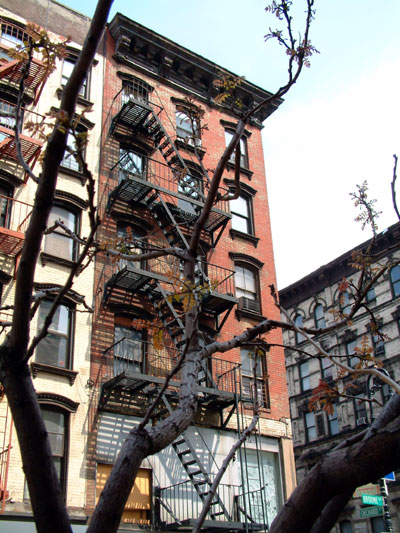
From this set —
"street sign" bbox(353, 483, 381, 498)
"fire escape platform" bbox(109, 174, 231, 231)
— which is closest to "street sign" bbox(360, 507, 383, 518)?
"street sign" bbox(353, 483, 381, 498)

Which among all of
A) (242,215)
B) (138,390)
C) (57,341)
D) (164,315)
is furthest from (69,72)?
(138,390)

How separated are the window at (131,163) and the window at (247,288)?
501cm

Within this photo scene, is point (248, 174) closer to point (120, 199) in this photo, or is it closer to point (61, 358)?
point (120, 199)

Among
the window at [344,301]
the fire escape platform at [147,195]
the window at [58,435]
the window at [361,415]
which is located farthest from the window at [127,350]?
the window at [361,415]

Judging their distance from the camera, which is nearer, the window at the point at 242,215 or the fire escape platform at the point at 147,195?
the fire escape platform at the point at 147,195

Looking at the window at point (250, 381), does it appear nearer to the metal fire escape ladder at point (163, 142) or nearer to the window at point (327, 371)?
the metal fire escape ladder at point (163, 142)

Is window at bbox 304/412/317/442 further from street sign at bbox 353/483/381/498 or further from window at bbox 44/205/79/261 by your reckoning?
window at bbox 44/205/79/261

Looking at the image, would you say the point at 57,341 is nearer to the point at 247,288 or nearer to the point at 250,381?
the point at 250,381

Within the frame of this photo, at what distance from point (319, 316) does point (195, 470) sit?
82.9 ft

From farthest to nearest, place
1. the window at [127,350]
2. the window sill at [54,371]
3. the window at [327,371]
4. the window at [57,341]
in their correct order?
1. the window at [327,371]
2. the window at [127,350]
3. the window at [57,341]
4. the window sill at [54,371]

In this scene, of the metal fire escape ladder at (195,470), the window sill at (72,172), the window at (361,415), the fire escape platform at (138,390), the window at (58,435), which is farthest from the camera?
the window at (361,415)

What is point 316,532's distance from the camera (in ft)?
15.7

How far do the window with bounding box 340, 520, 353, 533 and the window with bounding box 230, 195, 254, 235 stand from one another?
1945cm

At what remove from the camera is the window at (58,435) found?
53.8ft
